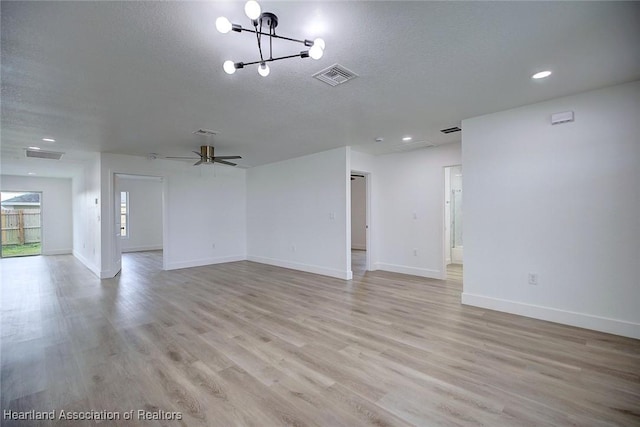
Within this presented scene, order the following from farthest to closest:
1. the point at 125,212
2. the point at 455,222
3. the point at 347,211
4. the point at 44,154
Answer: the point at 125,212 → the point at 455,222 → the point at 44,154 → the point at 347,211

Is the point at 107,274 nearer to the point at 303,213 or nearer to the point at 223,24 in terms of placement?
the point at 303,213

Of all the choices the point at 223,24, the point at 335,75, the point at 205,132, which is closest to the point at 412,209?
the point at 335,75

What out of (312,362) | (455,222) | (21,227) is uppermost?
(455,222)

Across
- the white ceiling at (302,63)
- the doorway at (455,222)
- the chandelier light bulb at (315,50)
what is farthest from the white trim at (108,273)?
the doorway at (455,222)

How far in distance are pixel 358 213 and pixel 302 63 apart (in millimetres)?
8371

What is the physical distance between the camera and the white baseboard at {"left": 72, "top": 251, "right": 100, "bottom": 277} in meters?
6.23

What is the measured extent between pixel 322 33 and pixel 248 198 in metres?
6.31

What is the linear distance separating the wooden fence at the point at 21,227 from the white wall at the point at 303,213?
775cm

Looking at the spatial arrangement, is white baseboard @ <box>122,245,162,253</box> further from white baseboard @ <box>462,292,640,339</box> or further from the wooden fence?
white baseboard @ <box>462,292,640,339</box>

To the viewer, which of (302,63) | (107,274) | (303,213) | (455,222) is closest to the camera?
(302,63)

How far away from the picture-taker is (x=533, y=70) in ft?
8.46

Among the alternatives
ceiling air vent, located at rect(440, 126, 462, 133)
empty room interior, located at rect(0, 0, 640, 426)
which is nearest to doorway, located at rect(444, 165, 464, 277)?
empty room interior, located at rect(0, 0, 640, 426)

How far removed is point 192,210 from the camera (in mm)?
7008

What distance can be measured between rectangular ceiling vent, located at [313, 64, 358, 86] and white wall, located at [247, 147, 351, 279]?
109 inches
